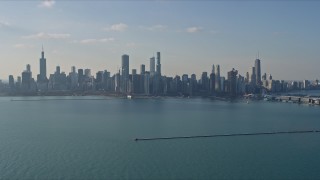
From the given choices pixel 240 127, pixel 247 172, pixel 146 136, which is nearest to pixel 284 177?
pixel 247 172

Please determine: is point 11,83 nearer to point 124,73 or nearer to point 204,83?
point 124,73

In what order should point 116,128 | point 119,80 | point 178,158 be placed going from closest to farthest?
point 178,158 < point 116,128 < point 119,80

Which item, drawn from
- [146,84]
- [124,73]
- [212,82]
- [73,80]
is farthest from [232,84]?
[73,80]

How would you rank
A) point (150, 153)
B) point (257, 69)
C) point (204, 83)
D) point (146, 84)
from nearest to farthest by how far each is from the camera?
point (150, 153)
point (146, 84)
point (204, 83)
point (257, 69)

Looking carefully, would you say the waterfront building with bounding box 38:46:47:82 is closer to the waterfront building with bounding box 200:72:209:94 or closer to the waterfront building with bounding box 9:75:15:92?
the waterfront building with bounding box 9:75:15:92

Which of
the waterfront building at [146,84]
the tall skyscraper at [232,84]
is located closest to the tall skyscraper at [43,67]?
the waterfront building at [146,84]

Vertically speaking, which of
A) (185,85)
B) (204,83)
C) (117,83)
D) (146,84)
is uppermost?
(117,83)

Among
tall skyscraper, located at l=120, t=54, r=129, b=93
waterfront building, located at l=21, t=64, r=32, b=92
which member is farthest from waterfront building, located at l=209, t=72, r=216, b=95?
waterfront building, located at l=21, t=64, r=32, b=92

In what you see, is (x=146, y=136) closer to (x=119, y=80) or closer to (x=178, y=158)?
(x=178, y=158)
